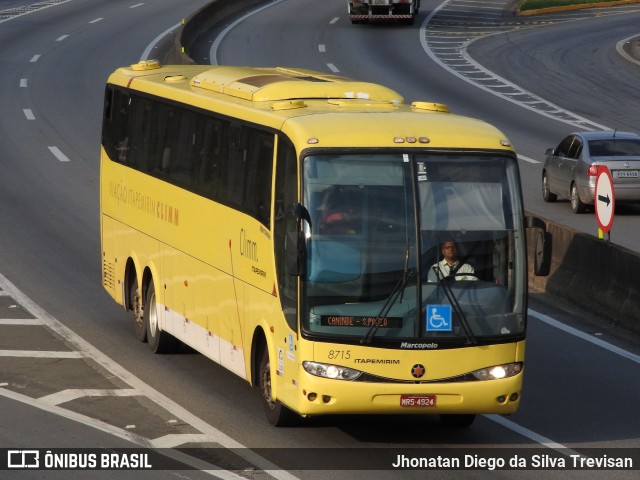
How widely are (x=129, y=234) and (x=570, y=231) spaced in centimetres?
656

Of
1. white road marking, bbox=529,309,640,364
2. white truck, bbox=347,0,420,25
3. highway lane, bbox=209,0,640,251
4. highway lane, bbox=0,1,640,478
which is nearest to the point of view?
highway lane, bbox=0,1,640,478

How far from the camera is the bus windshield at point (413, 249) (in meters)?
13.0

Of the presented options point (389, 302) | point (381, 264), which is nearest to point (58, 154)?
point (381, 264)

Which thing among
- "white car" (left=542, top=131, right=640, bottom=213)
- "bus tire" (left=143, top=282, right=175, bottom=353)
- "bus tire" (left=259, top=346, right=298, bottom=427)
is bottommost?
"white car" (left=542, top=131, right=640, bottom=213)

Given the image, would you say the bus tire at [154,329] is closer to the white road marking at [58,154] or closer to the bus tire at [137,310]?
the bus tire at [137,310]

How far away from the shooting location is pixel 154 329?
18.2m

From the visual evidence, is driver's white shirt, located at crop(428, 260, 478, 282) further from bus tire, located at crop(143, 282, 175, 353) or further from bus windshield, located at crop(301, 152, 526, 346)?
bus tire, located at crop(143, 282, 175, 353)

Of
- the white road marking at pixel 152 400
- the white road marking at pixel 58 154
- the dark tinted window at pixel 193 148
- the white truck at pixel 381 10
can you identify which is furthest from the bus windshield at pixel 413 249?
the white truck at pixel 381 10

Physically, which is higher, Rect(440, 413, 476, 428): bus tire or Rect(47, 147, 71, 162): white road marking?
→ Rect(440, 413, 476, 428): bus tire

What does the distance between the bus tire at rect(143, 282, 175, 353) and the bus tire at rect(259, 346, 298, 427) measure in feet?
11.9

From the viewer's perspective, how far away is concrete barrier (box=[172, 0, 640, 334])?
19.6 metres

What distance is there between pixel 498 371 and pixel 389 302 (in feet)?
3.85

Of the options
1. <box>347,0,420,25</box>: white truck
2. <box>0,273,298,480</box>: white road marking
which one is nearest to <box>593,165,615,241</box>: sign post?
<box>0,273,298,480</box>: white road marking

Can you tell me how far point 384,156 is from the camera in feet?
43.7
